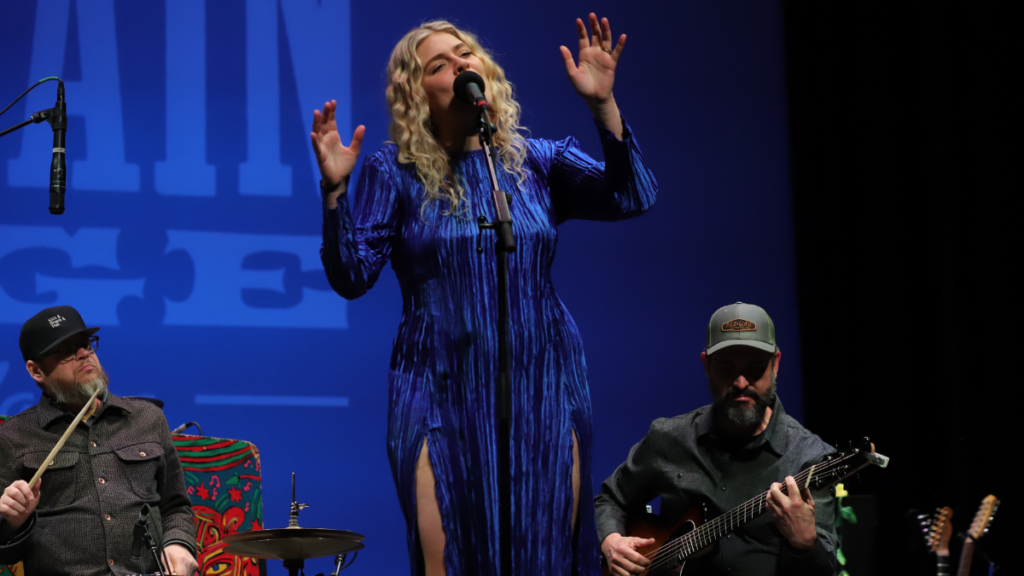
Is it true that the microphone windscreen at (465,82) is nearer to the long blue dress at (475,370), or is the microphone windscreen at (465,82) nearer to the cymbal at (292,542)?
the long blue dress at (475,370)

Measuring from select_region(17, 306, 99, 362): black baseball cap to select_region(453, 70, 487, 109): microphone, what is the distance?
1.91 metres

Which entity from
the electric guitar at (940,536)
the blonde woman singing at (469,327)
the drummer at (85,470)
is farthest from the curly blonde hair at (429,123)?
the electric guitar at (940,536)

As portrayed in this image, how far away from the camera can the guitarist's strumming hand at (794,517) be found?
2695 mm

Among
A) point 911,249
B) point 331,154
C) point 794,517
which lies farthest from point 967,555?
point 331,154

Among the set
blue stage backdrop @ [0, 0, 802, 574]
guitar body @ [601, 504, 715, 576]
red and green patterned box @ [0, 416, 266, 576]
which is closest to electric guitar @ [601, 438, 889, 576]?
guitar body @ [601, 504, 715, 576]

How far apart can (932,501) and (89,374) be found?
2974 mm

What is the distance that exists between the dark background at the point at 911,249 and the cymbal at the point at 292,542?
1883 mm

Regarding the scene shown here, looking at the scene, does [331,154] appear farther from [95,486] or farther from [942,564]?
[942,564]

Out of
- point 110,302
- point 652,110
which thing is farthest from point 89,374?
point 652,110

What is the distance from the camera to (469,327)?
167 centimetres

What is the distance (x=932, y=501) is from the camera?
147 inches

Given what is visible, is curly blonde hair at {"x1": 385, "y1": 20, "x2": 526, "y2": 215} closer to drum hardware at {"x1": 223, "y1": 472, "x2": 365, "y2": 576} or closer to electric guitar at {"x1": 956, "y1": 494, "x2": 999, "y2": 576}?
drum hardware at {"x1": 223, "y1": 472, "x2": 365, "y2": 576}

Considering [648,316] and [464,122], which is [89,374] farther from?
[648,316]

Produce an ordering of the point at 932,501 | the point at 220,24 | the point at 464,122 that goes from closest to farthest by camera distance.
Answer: the point at 464,122 < the point at 932,501 < the point at 220,24
